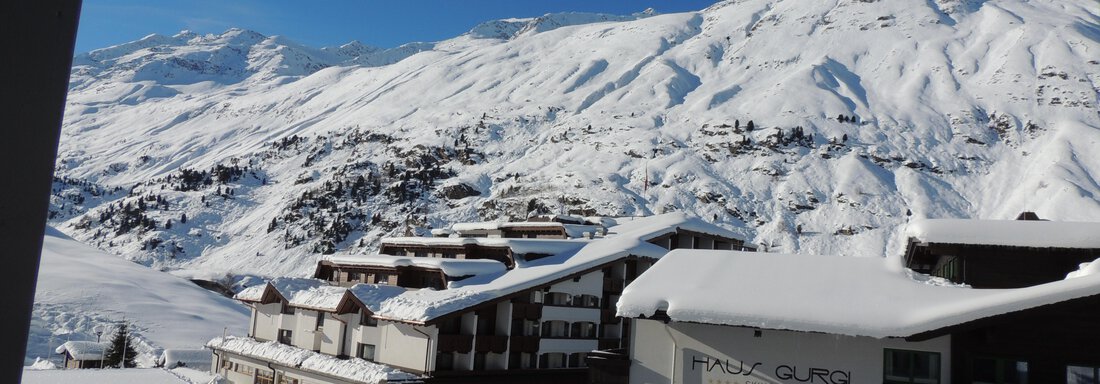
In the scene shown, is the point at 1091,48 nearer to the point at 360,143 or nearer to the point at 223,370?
the point at 360,143

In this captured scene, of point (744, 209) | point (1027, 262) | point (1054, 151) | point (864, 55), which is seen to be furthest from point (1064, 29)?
point (1027, 262)

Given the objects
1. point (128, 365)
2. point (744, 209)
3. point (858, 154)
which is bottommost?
point (128, 365)

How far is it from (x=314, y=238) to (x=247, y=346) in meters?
87.6

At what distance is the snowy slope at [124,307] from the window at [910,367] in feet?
183

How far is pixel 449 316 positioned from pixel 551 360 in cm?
681

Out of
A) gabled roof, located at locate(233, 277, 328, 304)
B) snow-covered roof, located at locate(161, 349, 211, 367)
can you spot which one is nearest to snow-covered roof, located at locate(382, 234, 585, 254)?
gabled roof, located at locate(233, 277, 328, 304)

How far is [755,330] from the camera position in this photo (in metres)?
17.0

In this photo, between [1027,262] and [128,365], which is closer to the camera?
[1027,262]

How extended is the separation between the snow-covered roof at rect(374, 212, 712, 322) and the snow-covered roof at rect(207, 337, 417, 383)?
7.73 ft

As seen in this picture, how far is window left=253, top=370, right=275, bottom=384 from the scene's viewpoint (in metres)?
38.5

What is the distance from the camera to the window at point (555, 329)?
118 ft

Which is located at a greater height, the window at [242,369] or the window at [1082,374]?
the window at [1082,374]

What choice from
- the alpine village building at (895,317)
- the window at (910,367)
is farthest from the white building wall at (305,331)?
the window at (910,367)

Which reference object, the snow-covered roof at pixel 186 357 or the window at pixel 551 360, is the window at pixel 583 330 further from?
the snow-covered roof at pixel 186 357
